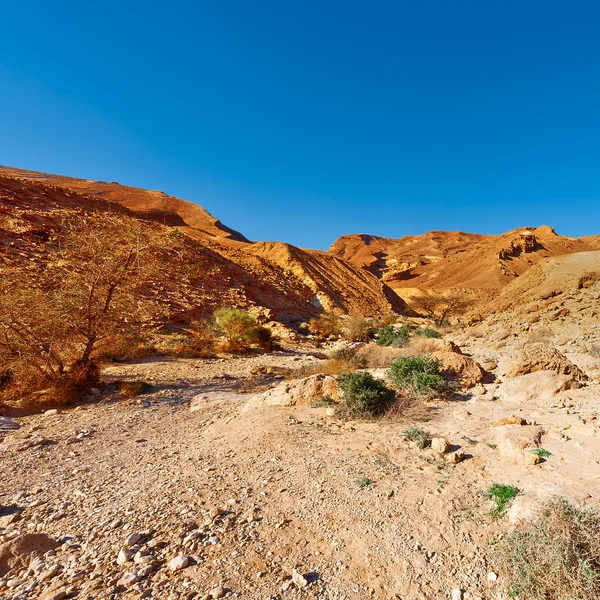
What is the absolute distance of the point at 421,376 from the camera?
5543 millimetres

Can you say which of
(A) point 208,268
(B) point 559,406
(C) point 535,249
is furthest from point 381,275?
(B) point 559,406

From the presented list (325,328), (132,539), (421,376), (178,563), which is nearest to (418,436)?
(421,376)

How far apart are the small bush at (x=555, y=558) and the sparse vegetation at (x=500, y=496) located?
0.34m

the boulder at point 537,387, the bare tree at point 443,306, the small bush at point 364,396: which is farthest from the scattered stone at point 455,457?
the bare tree at point 443,306

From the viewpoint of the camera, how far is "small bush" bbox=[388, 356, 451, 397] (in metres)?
5.38

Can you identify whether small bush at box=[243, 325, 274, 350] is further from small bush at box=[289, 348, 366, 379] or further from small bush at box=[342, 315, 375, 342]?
small bush at box=[342, 315, 375, 342]

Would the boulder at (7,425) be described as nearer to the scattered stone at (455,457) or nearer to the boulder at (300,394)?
the boulder at (300,394)

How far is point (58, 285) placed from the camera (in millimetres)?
6566

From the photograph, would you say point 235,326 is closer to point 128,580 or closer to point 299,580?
point 128,580

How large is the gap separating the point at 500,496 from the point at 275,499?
177 cm

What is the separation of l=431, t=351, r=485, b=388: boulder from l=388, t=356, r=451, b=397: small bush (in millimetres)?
148

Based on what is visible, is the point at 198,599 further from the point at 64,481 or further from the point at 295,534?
the point at 64,481

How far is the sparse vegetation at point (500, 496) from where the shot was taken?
262 centimetres

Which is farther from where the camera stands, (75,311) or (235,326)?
(235,326)
